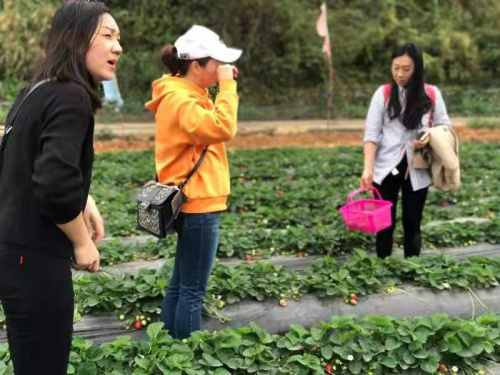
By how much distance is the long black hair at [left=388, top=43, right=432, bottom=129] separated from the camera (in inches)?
157

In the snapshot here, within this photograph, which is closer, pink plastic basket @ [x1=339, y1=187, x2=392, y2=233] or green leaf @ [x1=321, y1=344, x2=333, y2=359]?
green leaf @ [x1=321, y1=344, x2=333, y2=359]

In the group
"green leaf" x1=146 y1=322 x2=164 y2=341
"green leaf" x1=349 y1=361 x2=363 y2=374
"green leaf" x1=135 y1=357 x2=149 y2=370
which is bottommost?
"green leaf" x1=349 y1=361 x2=363 y2=374

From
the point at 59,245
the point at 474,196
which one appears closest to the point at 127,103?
the point at 474,196

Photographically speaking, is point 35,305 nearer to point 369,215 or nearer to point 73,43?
point 73,43

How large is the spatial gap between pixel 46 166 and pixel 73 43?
400mm

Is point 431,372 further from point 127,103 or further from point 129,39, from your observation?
point 129,39

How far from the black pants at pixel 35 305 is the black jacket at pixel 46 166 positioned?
47mm

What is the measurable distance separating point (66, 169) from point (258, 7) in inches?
807

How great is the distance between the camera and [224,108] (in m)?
2.53

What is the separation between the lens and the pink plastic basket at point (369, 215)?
393 cm

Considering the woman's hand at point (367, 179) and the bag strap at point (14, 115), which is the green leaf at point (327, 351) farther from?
the bag strap at point (14, 115)

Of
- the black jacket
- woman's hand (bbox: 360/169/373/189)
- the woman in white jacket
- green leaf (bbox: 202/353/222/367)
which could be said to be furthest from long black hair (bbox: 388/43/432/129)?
the black jacket

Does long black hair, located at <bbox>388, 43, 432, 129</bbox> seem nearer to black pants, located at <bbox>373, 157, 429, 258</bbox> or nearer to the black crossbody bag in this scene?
black pants, located at <bbox>373, 157, 429, 258</bbox>

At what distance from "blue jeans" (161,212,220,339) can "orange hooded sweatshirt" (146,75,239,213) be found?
2.4 inches
